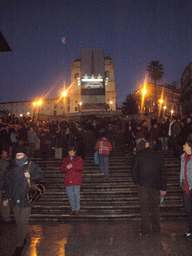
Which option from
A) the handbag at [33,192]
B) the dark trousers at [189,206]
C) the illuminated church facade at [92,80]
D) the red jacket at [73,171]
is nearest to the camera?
the handbag at [33,192]

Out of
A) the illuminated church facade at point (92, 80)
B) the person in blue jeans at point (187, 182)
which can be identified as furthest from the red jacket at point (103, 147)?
the illuminated church facade at point (92, 80)

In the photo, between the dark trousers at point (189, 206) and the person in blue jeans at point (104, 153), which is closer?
the dark trousers at point (189, 206)

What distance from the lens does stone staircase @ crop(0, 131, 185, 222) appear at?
5.76 meters

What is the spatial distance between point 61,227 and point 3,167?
229 cm

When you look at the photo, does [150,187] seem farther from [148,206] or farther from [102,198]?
[102,198]

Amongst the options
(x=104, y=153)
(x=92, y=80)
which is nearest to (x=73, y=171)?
(x=104, y=153)

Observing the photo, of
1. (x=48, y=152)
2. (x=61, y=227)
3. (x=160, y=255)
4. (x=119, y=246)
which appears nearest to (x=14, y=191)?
(x=61, y=227)

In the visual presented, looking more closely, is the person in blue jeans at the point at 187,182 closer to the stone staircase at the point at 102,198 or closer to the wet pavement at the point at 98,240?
the wet pavement at the point at 98,240

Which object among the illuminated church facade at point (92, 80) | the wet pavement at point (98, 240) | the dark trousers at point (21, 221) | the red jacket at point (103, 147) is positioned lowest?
the wet pavement at point (98, 240)

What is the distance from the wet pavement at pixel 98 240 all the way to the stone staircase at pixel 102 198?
Result: 1.44 feet

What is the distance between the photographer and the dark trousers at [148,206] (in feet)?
14.6

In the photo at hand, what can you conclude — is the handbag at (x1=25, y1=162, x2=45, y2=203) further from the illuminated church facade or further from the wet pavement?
the illuminated church facade

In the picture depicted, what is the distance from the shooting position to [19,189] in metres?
3.93

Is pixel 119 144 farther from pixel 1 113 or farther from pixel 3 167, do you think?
pixel 1 113
